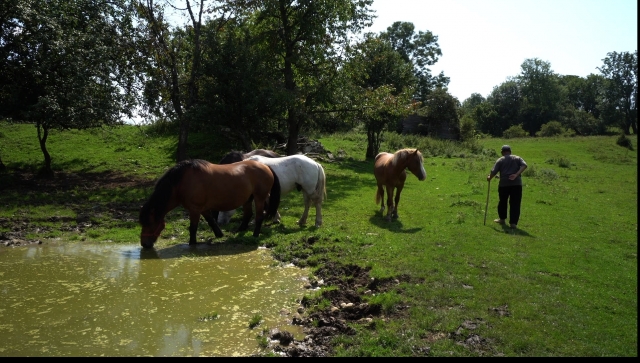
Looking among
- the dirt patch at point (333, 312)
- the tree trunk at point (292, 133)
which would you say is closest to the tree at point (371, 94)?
the tree trunk at point (292, 133)

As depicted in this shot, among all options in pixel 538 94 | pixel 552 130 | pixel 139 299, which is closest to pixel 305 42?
pixel 139 299

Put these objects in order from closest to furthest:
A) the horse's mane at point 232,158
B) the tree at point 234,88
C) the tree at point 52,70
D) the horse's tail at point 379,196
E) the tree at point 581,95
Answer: the horse's mane at point 232,158 < the horse's tail at point 379,196 < the tree at point 52,70 < the tree at point 234,88 < the tree at point 581,95

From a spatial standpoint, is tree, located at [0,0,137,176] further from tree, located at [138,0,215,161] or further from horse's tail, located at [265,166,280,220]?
horse's tail, located at [265,166,280,220]

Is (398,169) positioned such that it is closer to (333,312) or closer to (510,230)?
(510,230)

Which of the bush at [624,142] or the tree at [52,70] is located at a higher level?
the tree at [52,70]

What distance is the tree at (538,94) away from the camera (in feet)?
255

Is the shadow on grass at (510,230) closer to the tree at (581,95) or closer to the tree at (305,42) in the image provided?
the tree at (305,42)

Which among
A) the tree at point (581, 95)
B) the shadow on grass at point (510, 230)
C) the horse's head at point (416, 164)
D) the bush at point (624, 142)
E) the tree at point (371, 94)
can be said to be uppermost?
the tree at point (581, 95)

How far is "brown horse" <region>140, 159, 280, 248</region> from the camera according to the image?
9914 mm

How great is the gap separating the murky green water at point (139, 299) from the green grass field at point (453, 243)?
1.06 meters

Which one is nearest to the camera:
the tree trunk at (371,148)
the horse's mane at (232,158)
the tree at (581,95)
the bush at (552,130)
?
the horse's mane at (232,158)

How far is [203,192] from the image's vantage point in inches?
405

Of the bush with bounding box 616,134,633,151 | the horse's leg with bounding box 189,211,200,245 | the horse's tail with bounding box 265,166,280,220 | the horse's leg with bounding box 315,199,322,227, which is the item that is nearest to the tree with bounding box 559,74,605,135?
the bush with bounding box 616,134,633,151

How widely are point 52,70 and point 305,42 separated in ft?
38.3
